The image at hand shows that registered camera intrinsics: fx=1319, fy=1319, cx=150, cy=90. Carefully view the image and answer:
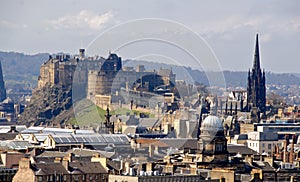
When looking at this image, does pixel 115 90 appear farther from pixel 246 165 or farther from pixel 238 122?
pixel 246 165

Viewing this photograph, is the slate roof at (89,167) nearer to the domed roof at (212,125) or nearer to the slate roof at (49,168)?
the slate roof at (49,168)

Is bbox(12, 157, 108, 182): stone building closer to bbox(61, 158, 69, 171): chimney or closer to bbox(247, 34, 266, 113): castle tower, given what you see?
bbox(61, 158, 69, 171): chimney

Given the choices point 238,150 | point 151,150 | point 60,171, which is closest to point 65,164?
point 60,171

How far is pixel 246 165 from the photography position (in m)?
68.9

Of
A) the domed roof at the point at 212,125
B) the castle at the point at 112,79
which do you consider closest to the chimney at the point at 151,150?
the domed roof at the point at 212,125

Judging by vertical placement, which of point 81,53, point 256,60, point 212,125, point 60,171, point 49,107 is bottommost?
point 60,171

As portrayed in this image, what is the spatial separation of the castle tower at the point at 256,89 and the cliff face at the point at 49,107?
66.2 ft

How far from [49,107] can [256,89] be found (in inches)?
1220

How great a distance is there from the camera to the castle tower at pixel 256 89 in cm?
13912

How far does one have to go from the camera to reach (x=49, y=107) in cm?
16225

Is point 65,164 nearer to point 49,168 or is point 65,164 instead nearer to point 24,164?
point 49,168

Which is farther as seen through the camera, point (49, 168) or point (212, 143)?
point (212, 143)

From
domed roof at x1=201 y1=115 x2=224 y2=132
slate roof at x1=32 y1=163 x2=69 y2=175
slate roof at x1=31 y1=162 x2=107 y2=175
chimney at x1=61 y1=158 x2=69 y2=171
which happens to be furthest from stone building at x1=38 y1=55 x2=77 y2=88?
slate roof at x1=32 y1=163 x2=69 y2=175

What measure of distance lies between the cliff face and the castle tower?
20.2 m
